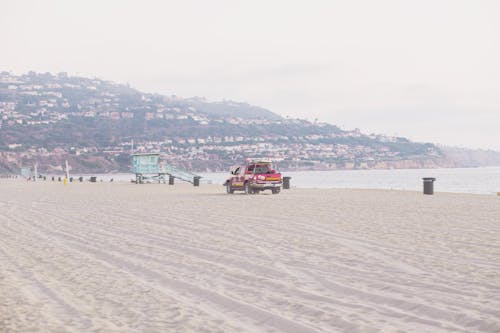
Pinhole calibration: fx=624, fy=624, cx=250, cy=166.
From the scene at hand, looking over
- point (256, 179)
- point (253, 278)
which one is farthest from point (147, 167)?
point (253, 278)

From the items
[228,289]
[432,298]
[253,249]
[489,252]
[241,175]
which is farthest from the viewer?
[241,175]

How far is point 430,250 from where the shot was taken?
1040cm

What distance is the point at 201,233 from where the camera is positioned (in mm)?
13625

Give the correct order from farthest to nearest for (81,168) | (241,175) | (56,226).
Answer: (81,168) → (241,175) → (56,226)

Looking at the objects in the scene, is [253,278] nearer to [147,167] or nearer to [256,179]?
[256,179]

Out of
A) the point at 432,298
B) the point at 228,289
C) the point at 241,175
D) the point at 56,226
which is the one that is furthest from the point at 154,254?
the point at 241,175

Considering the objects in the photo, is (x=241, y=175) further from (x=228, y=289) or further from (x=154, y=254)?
(x=228, y=289)

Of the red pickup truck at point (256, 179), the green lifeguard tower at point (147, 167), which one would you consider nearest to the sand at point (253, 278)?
the red pickup truck at point (256, 179)

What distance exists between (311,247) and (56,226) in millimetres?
7745

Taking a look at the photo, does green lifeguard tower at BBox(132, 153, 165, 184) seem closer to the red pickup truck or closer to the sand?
the red pickup truck

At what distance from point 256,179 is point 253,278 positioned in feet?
88.3

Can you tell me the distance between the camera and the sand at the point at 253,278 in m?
5.68

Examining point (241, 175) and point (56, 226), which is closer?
point (56, 226)

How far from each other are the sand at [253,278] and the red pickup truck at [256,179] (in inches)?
763
